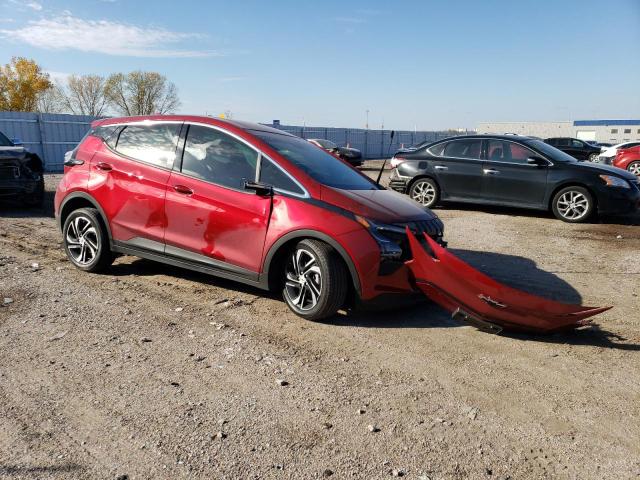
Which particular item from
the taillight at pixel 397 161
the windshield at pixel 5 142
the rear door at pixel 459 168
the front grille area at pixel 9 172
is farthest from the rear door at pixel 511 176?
the windshield at pixel 5 142

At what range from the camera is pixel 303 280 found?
4.82 meters

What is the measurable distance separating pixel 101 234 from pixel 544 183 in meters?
8.27

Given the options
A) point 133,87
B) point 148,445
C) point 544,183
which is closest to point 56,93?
point 133,87

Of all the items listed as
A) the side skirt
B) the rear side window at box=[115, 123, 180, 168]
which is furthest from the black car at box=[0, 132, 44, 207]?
the side skirt

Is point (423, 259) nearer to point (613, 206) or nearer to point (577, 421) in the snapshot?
point (577, 421)

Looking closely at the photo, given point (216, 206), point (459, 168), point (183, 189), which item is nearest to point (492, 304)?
point (216, 206)

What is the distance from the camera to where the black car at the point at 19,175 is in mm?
10062

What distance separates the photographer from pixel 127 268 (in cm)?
645

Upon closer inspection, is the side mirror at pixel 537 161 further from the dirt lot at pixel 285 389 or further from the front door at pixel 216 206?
the front door at pixel 216 206

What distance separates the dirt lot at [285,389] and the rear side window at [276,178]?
44.9 inches

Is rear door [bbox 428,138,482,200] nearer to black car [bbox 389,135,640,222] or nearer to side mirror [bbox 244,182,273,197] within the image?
black car [bbox 389,135,640,222]

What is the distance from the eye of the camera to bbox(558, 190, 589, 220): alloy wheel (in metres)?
10.4

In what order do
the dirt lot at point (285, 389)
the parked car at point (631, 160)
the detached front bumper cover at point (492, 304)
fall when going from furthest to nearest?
the parked car at point (631, 160), the detached front bumper cover at point (492, 304), the dirt lot at point (285, 389)

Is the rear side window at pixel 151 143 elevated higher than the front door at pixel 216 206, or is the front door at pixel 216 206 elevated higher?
the rear side window at pixel 151 143
